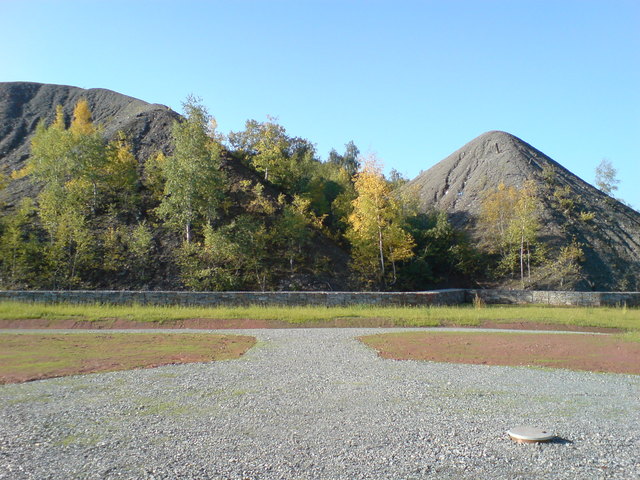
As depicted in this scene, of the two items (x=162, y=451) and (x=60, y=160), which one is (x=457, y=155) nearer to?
(x=60, y=160)

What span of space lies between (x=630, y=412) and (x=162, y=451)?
715cm

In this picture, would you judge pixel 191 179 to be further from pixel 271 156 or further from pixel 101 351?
pixel 101 351

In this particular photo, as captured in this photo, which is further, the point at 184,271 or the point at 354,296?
the point at 184,271

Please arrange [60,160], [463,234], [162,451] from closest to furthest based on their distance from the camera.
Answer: [162,451] → [60,160] → [463,234]

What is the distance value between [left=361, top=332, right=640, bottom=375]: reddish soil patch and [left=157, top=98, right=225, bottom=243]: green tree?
19294 mm

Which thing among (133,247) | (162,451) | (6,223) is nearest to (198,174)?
(133,247)

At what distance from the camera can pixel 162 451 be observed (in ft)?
18.5

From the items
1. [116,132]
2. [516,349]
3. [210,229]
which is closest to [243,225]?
[210,229]

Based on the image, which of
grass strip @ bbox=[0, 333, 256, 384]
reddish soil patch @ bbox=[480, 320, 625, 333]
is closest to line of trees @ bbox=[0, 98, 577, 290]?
grass strip @ bbox=[0, 333, 256, 384]

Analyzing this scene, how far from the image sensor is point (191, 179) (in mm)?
31859

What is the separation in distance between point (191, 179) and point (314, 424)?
2717cm

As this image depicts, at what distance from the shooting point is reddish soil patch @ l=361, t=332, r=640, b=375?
12.7 metres

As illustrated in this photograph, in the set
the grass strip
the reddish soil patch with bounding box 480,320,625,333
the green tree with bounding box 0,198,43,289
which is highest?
the green tree with bounding box 0,198,43,289

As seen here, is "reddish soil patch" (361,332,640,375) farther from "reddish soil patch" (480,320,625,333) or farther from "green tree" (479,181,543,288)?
"green tree" (479,181,543,288)
